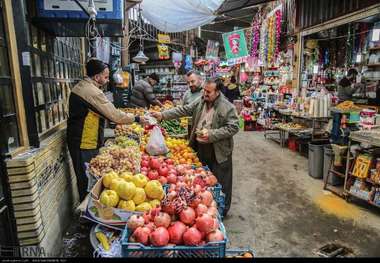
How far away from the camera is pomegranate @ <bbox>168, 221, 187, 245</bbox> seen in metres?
1.67

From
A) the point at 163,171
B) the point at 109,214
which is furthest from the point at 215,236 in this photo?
the point at 163,171

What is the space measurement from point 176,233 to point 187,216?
140 mm

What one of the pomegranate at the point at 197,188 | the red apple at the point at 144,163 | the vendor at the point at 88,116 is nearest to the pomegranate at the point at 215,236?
the pomegranate at the point at 197,188

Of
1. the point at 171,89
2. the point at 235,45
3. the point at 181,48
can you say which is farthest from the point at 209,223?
the point at 181,48

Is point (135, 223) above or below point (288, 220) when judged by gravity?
above

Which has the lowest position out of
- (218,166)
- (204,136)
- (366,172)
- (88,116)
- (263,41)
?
(366,172)

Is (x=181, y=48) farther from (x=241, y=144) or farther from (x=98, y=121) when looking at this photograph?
(x=98, y=121)

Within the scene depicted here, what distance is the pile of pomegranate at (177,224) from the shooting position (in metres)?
1.64

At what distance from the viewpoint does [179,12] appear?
7.26 metres

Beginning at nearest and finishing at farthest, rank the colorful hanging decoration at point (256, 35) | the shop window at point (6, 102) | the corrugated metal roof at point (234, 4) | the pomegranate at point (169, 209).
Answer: the pomegranate at point (169, 209)
the shop window at point (6, 102)
the corrugated metal roof at point (234, 4)
the colorful hanging decoration at point (256, 35)

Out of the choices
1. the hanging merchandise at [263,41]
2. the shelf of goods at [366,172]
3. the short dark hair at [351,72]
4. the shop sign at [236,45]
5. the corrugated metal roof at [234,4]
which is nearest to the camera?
the shelf of goods at [366,172]

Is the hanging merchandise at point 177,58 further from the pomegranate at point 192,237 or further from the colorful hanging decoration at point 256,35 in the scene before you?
the pomegranate at point 192,237

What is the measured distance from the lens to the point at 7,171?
236 cm

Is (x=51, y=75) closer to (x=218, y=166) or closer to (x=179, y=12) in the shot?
(x=218, y=166)
